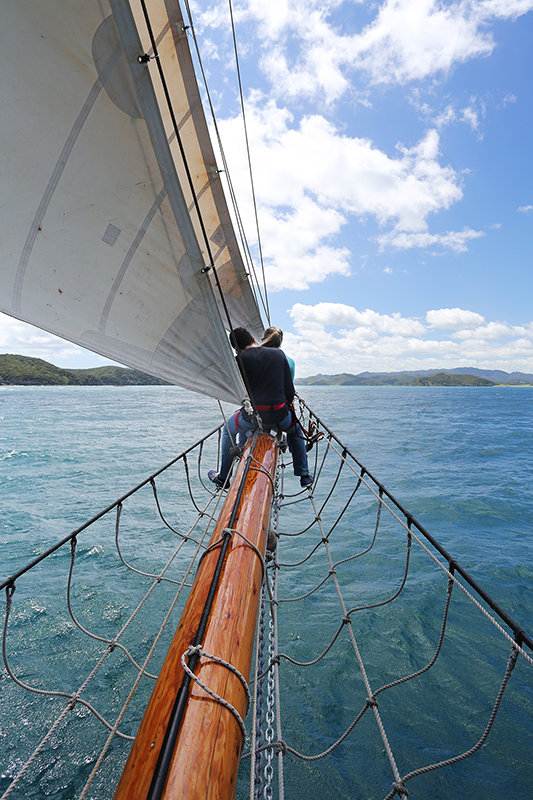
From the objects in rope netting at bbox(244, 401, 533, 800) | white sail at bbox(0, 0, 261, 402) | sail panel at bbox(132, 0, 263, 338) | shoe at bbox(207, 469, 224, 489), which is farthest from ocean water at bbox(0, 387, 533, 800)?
sail panel at bbox(132, 0, 263, 338)

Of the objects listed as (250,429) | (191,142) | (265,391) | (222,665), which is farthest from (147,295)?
(191,142)

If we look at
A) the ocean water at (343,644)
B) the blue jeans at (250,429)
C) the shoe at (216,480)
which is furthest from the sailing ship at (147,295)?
the shoe at (216,480)

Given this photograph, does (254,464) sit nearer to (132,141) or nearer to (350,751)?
(350,751)

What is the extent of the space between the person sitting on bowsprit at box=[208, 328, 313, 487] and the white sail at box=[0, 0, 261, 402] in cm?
42

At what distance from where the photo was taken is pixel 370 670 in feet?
10.9

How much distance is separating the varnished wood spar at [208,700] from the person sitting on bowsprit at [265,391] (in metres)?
1.91

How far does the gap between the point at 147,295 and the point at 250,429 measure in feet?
6.79

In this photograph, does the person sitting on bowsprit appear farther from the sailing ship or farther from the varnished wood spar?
the varnished wood spar

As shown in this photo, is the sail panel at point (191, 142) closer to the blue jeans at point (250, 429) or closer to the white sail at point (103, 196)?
the white sail at point (103, 196)

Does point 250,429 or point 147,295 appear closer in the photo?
point 147,295

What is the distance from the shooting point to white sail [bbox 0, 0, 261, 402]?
5.85 ft

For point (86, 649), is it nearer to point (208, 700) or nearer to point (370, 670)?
point (370, 670)

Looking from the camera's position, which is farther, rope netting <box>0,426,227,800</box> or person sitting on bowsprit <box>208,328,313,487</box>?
person sitting on bowsprit <box>208,328,313,487</box>

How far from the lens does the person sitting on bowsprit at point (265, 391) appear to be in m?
3.80
